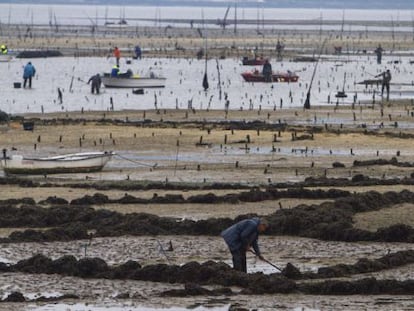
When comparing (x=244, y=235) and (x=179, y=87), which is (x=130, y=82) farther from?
(x=244, y=235)

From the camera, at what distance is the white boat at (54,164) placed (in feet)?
109

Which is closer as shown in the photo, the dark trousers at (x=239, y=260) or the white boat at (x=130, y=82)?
the dark trousers at (x=239, y=260)

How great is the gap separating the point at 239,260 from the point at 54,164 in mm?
13445

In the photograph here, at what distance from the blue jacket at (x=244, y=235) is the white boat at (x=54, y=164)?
13.4 metres

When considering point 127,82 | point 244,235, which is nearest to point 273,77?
point 127,82

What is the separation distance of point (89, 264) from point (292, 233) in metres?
4.92

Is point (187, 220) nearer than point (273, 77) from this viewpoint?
Yes

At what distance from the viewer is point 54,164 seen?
33469 mm

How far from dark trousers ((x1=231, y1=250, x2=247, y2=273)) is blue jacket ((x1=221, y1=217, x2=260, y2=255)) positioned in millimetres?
81

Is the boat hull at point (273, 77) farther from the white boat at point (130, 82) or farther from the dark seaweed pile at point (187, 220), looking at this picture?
the dark seaweed pile at point (187, 220)

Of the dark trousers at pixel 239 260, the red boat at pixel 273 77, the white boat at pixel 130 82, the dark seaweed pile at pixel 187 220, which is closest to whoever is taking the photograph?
the dark trousers at pixel 239 260

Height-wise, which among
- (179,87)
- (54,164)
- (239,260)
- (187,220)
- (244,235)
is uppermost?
(179,87)

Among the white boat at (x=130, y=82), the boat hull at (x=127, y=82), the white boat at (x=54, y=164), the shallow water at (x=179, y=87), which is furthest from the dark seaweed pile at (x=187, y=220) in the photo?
the boat hull at (x=127, y=82)

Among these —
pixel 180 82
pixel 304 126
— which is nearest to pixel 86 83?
pixel 180 82
